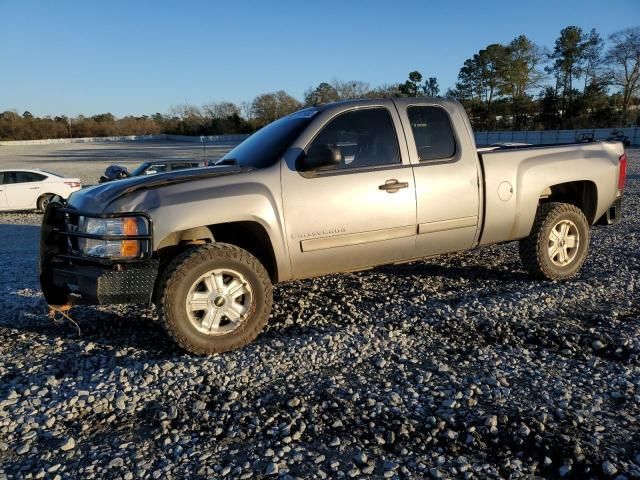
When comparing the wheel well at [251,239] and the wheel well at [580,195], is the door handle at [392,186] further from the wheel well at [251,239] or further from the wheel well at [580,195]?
the wheel well at [580,195]

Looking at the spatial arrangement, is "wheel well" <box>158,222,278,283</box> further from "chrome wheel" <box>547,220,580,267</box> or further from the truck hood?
"chrome wheel" <box>547,220,580,267</box>

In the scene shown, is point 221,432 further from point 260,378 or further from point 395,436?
point 395,436

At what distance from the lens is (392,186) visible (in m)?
4.58

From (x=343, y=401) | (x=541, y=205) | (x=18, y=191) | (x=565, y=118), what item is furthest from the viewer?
(x=565, y=118)

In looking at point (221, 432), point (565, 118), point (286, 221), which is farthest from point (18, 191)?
point (565, 118)

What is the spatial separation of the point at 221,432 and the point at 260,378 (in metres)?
0.69

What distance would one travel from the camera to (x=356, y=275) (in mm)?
6328

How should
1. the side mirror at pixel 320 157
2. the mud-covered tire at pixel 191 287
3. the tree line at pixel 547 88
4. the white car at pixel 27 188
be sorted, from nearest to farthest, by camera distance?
the mud-covered tire at pixel 191 287 < the side mirror at pixel 320 157 < the white car at pixel 27 188 < the tree line at pixel 547 88

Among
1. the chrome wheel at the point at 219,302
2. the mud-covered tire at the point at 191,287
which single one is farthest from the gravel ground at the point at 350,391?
the chrome wheel at the point at 219,302

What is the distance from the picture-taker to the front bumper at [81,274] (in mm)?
3789

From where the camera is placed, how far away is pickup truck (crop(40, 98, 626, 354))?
388 cm

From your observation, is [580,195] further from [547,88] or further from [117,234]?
[547,88]

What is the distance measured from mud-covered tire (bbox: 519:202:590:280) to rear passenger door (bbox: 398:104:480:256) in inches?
35.5

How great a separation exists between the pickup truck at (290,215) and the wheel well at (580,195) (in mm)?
543
